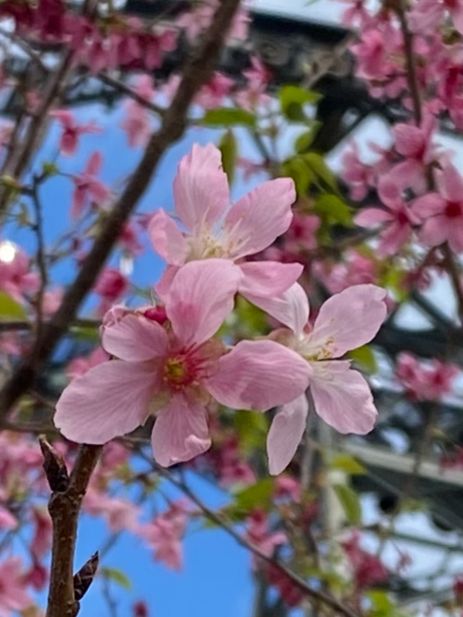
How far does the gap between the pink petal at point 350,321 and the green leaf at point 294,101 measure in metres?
0.92

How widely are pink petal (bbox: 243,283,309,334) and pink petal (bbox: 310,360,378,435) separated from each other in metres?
0.02

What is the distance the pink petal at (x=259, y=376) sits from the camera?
49cm

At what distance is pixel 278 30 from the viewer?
332 centimetres

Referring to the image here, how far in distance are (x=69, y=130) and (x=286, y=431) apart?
1.13 m

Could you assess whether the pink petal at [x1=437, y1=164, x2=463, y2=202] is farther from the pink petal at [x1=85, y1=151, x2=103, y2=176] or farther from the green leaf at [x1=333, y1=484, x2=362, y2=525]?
the green leaf at [x1=333, y1=484, x2=362, y2=525]

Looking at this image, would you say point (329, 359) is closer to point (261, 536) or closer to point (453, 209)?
point (453, 209)

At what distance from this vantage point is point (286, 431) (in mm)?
546

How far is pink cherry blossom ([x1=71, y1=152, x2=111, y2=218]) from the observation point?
1.57 meters

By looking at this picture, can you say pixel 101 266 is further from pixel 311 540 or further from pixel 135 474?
pixel 311 540

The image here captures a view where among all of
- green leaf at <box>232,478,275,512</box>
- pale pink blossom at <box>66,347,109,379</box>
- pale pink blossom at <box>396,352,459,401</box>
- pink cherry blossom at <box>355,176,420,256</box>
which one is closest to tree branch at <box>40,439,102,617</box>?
pale pink blossom at <box>66,347,109,379</box>

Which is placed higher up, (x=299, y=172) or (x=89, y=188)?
(x=299, y=172)

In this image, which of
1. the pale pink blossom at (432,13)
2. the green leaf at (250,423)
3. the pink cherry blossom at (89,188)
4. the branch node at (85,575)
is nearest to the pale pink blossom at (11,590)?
the green leaf at (250,423)

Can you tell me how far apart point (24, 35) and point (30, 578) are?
71cm

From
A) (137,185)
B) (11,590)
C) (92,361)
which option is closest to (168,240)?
(92,361)
